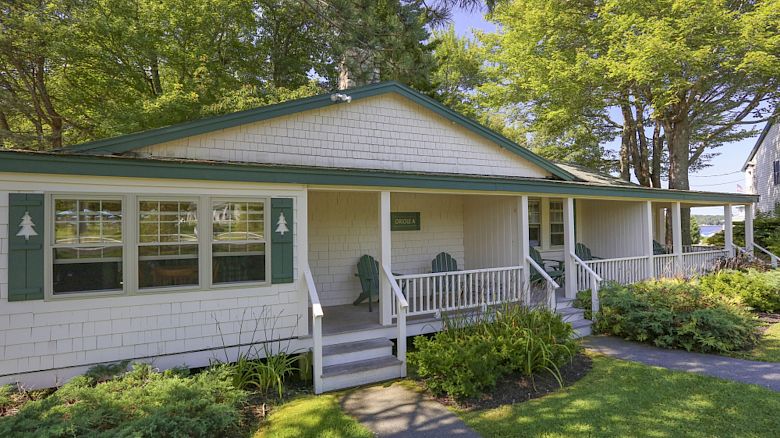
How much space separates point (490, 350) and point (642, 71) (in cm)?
1237

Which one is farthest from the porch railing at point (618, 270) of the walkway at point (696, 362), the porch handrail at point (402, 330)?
the porch handrail at point (402, 330)

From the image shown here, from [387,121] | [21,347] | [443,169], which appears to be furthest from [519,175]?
[21,347]

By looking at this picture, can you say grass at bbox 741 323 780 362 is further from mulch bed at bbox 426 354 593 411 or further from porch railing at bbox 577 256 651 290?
mulch bed at bbox 426 354 593 411

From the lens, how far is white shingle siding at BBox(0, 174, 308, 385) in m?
4.41

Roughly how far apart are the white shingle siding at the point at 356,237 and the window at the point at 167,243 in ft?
9.71

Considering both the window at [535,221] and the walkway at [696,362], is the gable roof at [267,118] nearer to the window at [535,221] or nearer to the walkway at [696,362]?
the window at [535,221]

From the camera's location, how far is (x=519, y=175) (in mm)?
9312

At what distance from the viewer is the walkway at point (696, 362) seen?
523 centimetres

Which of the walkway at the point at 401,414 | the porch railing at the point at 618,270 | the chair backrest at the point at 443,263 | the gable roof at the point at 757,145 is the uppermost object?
the gable roof at the point at 757,145

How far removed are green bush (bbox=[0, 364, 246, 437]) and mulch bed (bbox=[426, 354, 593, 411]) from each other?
95.2 inches

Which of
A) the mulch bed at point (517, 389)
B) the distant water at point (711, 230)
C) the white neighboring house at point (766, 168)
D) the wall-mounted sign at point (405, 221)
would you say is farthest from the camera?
the distant water at point (711, 230)

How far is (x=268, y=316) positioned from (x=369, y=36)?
523cm

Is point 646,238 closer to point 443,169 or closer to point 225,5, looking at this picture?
point 443,169

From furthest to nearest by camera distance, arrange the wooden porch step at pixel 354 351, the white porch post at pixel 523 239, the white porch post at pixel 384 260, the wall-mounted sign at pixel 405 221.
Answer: the wall-mounted sign at pixel 405 221
the white porch post at pixel 523 239
the white porch post at pixel 384 260
the wooden porch step at pixel 354 351
